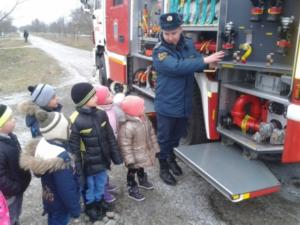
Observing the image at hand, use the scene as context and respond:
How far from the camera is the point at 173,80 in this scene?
3631mm

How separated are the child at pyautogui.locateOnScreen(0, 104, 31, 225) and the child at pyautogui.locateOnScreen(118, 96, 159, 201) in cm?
97

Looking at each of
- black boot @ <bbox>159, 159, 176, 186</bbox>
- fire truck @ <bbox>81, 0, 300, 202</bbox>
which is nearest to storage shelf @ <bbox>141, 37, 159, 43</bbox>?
fire truck @ <bbox>81, 0, 300, 202</bbox>

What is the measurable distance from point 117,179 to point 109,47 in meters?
3.70

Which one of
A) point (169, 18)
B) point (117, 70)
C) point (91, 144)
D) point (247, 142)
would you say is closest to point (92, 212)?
point (91, 144)

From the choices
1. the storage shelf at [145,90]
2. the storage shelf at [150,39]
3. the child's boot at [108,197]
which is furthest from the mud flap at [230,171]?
the storage shelf at [150,39]

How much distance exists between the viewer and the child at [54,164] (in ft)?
8.07

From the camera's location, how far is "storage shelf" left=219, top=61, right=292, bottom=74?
2.89 meters

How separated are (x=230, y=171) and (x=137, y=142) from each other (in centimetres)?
91

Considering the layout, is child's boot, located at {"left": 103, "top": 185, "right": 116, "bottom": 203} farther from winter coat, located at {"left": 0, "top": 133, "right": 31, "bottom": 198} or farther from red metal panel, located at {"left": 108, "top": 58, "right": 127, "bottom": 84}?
red metal panel, located at {"left": 108, "top": 58, "right": 127, "bottom": 84}

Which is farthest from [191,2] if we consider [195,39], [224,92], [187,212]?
[187,212]

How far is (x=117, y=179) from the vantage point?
4035mm

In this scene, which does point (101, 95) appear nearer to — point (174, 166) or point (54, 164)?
point (54, 164)

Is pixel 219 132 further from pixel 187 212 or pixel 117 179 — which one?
pixel 117 179

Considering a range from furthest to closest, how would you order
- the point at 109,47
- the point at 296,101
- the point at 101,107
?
the point at 109,47 < the point at 101,107 < the point at 296,101
